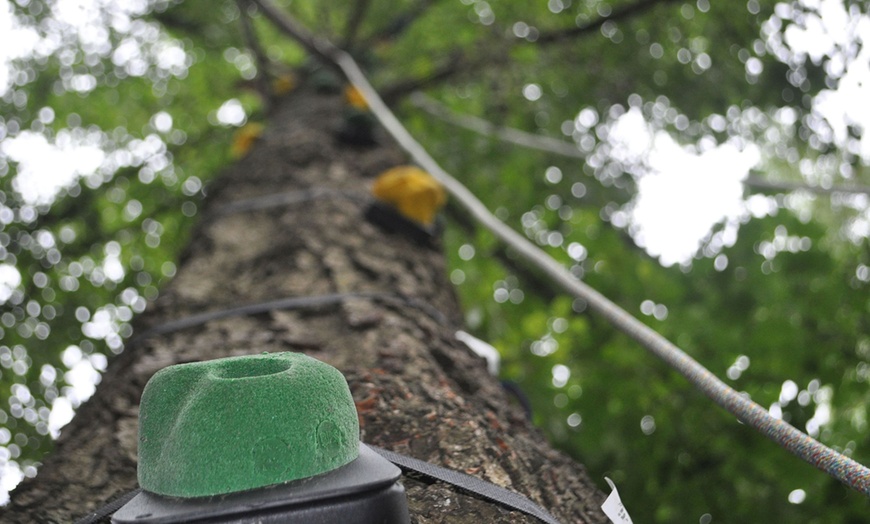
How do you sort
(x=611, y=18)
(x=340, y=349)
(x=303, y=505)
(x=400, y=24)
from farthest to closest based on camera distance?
(x=400, y=24) < (x=611, y=18) < (x=340, y=349) < (x=303, y=505)

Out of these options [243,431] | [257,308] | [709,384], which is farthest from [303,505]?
[257,308]

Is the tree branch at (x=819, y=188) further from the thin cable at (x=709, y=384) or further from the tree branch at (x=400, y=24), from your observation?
the tree branch at (x=400, y=24)

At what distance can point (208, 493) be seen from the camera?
0.69m

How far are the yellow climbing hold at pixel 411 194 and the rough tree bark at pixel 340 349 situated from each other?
73mm

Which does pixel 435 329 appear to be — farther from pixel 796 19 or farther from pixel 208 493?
pixel 796 19

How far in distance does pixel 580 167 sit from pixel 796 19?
143 cm

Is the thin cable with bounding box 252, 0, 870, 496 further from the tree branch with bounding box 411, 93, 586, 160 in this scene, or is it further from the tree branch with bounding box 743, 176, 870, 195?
the tree branch with bounding box 411, 93, 586, 160

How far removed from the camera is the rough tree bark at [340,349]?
97 centimetres

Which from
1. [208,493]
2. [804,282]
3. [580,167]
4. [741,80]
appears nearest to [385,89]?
[580,167]

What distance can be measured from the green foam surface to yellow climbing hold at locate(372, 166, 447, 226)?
1.14 metres

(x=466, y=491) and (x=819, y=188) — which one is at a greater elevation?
(x=466, y=491)

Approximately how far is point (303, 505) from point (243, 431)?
0.09m

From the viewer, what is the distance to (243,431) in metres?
0.70

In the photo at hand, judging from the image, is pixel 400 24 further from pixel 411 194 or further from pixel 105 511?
pixel 105 511
